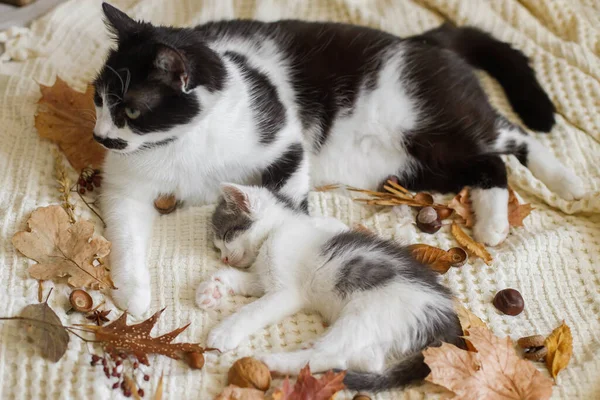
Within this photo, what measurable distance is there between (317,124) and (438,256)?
0.54 metres

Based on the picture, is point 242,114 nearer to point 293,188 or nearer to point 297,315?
point 293,188

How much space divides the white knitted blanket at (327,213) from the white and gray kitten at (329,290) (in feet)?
0.15

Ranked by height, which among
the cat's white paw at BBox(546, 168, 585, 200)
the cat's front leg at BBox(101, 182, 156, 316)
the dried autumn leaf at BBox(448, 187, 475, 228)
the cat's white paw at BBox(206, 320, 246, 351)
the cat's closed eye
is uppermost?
the cat's closed eye

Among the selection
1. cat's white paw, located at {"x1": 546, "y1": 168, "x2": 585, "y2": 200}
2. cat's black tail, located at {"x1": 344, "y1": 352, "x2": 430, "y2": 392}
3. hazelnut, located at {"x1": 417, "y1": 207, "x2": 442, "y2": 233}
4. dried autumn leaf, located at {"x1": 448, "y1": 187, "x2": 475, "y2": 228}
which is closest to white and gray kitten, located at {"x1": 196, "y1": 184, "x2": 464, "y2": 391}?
cat's black tail, located at {"x1": 344, "y1": 352, "x2": 430, "y2": 392}

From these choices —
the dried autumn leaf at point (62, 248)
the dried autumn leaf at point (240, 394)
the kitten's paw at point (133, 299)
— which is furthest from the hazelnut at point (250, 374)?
the dried autumn leaf at point (62, 248)

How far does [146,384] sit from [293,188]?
65 cm

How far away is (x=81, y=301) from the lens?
1316 millimetres

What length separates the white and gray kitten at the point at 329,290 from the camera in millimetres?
1224

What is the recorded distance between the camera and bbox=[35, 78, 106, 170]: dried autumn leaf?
1.70 meters

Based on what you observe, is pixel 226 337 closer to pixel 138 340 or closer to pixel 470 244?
pixel 138 340

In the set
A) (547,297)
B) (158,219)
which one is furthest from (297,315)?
(547,297)

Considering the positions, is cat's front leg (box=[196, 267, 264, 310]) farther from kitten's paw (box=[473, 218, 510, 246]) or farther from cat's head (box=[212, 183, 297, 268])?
kitten's paw (box=[473, 218, 510, 246])

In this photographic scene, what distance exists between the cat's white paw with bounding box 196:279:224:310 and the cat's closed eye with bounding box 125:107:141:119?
41 centimetres

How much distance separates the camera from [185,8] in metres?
2.28
